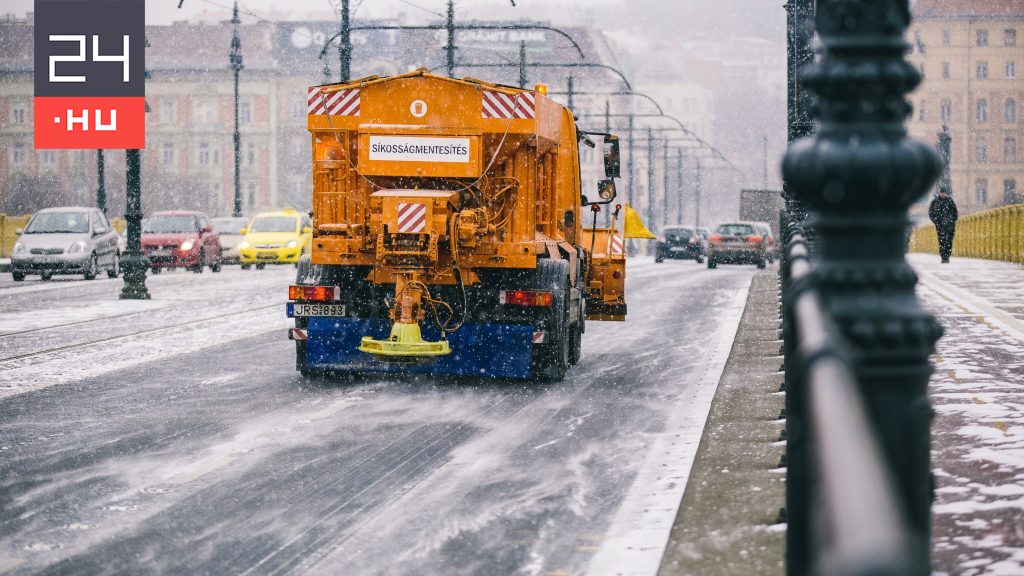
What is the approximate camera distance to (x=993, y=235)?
4228 cm

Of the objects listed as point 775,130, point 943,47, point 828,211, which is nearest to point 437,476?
point 828,211

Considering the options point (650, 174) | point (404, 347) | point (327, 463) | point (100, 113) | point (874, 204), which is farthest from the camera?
point (650, 174)

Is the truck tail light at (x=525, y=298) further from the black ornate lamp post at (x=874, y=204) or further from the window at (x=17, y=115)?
the window at (x=17, y=115)

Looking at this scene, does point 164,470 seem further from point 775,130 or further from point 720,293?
point 775,130

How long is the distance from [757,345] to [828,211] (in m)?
12.8

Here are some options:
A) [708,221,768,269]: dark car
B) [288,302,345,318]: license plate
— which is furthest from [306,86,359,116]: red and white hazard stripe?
[708,221,768,269]: dark car

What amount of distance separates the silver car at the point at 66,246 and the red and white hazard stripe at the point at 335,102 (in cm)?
2285

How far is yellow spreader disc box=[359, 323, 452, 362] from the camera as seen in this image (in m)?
12.0

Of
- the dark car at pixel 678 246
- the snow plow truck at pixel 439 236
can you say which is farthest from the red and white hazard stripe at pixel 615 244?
the dark car at pixel 678 246

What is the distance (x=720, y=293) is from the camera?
2852 centimetres

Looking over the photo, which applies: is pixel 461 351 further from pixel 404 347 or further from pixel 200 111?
pixel 200 111

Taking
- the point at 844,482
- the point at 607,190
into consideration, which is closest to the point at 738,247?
the point at 607,190

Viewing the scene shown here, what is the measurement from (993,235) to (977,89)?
299 feet

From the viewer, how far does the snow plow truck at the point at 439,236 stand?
1245 centimetres
